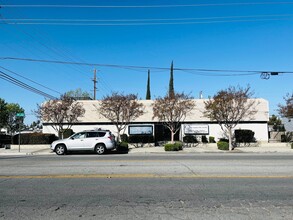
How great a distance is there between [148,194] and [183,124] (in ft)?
81.6

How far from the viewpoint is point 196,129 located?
31.4 metres

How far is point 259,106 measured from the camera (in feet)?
104

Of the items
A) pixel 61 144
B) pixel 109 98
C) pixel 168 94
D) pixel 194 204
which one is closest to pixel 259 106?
pixel 168 94

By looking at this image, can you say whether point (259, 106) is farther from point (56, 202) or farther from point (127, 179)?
point (56, 202)

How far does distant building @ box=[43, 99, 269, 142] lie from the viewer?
3128 cm

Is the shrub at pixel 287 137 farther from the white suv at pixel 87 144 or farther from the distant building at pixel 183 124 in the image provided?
the white suv at pixel 87 144

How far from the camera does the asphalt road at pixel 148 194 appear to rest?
18.3ft

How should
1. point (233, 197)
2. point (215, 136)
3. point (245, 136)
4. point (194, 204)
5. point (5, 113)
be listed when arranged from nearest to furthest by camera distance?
point (194, 204) < point (233, 197) < point (245, 136) < point (215, 136) < point (5, 113)

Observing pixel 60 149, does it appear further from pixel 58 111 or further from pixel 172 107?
pixel 172 107

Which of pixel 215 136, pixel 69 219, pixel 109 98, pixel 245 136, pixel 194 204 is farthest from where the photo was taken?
pixel 215 136

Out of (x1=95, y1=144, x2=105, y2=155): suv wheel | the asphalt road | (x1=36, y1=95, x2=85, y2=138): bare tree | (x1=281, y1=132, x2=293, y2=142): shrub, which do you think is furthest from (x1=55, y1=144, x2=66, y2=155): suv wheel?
(x1=281, y1=132, x2=293, y2=142): shrub

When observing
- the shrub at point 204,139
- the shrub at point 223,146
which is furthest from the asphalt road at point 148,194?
the shrub at point 204,139

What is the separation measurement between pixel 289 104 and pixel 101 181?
24.1 m

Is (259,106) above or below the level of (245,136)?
above
